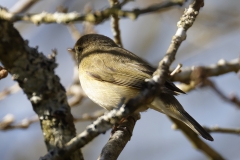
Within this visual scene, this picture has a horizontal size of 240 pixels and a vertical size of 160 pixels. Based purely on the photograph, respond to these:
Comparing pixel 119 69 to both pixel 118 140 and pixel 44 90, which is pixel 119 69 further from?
pixel 44 90

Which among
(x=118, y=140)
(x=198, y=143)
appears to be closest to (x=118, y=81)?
(x=118, y=140)

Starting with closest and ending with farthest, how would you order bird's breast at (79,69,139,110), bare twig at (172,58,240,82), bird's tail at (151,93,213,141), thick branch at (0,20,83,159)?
thick branch at (0,20,83,159)
bird's tail at (151,93,213,141)
bird's breast at (79,69,139,110)
bare twig at (172,58,240,82)

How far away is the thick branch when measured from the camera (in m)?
2.28

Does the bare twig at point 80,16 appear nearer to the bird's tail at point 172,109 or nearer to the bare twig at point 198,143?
the bird's tail at point 172,109

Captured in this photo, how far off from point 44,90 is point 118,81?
1678 millimetres

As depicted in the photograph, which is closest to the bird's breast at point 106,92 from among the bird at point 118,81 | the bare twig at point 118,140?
the bird at point 118,81

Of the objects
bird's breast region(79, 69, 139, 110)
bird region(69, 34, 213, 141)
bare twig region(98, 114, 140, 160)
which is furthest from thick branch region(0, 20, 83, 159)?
bird's breast region(79, 69, 139, 110)

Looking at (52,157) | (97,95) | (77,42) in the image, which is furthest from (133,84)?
(52,157)

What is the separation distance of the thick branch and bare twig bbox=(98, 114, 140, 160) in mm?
243

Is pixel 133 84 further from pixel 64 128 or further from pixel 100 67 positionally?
pixel 64 128

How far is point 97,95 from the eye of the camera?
3.98 m

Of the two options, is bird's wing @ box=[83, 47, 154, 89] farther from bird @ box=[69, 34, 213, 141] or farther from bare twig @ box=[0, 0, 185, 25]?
bare twig @ box=[0, 0, 185, 25]

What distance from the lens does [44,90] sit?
241 cm

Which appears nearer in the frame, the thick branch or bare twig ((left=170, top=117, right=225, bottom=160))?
the thick branch
